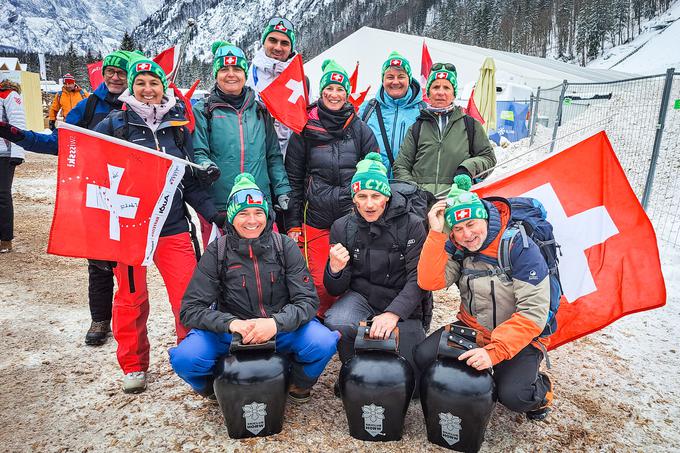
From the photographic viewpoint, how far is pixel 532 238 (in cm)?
291

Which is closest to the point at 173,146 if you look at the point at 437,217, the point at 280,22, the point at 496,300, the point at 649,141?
the point at 280,22

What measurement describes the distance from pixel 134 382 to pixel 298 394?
1.21 m

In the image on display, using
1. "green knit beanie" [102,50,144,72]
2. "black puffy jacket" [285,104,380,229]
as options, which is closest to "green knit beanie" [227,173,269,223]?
"black puffy jacket" [285,104,380,229]

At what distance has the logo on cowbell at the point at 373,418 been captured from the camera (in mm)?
2707

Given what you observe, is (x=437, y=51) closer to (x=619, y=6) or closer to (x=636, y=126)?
(x=636, y=126)

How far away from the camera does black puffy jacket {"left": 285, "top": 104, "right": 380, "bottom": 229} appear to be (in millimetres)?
3887

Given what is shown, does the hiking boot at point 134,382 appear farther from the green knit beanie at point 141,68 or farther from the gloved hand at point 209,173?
the green knit beanie at point 141,68

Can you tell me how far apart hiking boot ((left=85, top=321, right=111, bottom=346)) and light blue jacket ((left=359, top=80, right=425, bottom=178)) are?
294 centimetres

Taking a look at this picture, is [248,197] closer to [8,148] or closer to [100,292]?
[100,292]

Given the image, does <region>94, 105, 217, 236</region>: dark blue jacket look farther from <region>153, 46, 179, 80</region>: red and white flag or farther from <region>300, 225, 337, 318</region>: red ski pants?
<region>153, 46, 179, 80</region>: red and white flag

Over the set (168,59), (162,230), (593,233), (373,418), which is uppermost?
(168,59)

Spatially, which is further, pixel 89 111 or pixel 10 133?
pixel 89 111

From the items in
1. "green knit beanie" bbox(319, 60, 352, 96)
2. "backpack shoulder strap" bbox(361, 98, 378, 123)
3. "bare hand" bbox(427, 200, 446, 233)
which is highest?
"green knit beanie" bbox(319, 60, 352, 96)

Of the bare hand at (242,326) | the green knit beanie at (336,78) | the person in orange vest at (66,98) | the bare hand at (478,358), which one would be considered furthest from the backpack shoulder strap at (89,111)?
the person in orange vest at (66,98)
